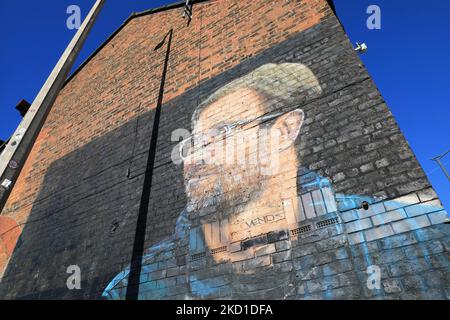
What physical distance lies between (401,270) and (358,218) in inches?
24.7

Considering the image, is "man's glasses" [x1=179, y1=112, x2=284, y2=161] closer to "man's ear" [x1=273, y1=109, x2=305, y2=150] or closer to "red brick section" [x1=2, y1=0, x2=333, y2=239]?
"man's ear" [x1=273, y1=109, x2=305, y2=150]

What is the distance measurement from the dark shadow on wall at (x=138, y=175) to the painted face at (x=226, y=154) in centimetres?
37

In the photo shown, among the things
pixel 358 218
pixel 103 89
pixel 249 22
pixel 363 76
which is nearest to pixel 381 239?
pixel 358 218

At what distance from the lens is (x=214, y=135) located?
198 inches

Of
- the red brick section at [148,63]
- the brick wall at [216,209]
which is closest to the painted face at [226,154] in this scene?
the brick wall at [216,209]

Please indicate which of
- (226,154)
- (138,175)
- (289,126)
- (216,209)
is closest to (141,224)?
(138,175)

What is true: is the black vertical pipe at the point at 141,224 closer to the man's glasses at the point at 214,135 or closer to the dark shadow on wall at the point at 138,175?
the dark shadow on wall at the point at 138,175

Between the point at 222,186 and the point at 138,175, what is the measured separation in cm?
206

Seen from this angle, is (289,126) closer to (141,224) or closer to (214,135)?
(214,135)

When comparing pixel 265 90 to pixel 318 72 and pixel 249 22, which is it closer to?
pixel 318 72

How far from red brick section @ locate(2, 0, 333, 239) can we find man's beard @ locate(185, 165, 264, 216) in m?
2.29

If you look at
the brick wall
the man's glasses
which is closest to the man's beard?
the brick wall

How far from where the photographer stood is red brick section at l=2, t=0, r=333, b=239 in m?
5.63

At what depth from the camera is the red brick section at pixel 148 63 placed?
5633 millimetres
